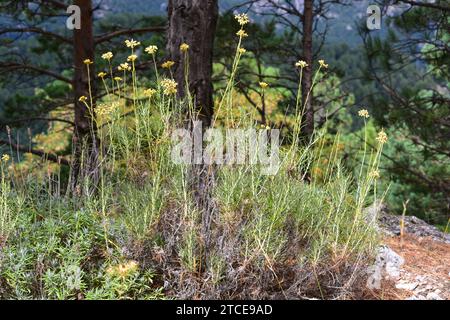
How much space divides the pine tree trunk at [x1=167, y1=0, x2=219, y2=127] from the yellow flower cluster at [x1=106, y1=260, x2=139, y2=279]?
212 cm

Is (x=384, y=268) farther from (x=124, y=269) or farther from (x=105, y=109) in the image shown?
(x=105, y=109)

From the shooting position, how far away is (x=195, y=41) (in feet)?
16.4

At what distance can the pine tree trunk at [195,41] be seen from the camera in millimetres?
4922

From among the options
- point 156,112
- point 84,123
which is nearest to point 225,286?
point 156,112

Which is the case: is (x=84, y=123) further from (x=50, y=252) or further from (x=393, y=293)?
(x=393, y=293)

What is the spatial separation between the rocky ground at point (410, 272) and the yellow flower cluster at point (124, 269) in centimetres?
136

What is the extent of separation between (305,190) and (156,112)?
1.17 m

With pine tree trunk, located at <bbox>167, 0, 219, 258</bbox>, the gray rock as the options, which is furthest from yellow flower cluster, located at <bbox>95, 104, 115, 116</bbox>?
the gray rock

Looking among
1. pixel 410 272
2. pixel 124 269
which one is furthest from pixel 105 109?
pixel 410 272

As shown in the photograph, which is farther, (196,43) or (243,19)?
(196,43)

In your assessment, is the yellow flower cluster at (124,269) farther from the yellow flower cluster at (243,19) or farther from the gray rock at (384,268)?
the yellow flower cluster at (243,19)

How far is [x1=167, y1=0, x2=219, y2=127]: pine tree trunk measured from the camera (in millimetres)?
4922

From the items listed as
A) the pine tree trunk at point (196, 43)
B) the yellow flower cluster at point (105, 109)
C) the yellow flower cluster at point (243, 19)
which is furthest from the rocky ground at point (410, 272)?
the pine tree trunk at point (196, 43)

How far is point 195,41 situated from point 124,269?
2.67m
